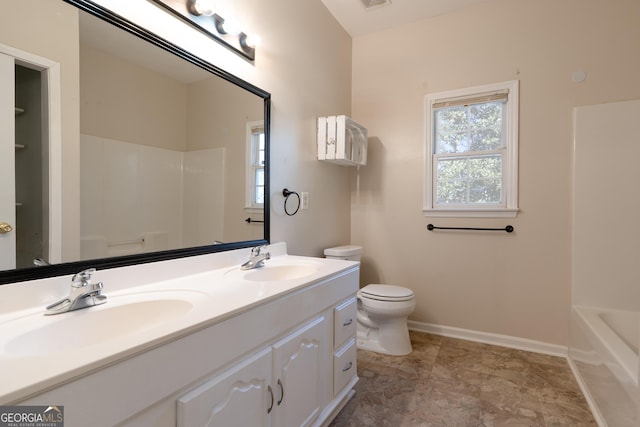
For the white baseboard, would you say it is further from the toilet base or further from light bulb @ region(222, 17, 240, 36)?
light bulb @ region(222, 17, 240, 36)

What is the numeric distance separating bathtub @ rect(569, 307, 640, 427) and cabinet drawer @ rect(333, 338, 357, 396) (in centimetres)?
117

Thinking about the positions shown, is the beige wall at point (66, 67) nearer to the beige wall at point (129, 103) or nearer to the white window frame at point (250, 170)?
the beige wall at point (129, 103)

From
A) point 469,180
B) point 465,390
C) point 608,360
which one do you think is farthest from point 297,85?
point 608,360

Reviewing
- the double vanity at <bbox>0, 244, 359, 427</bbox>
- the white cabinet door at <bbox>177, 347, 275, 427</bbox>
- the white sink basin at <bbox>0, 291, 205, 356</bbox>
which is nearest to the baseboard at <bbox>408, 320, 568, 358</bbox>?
the double vanity at <bbox>0, 244, 359, 427</bbox>

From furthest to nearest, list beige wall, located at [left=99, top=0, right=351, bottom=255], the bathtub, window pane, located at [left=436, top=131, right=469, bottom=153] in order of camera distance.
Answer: window pane, located at [left=436, top=131, right=469, bottom=153] → beige wall, located at [left=99, top=0, right=351, bottom=255] → the bathtub

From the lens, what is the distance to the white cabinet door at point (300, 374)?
1.15 m

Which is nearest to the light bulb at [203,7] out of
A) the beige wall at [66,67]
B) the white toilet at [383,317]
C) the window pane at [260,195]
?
the beige wall at [66,67]

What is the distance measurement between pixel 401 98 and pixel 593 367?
2317mm

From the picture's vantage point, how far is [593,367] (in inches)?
68.2

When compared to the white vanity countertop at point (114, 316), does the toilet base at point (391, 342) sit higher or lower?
lower

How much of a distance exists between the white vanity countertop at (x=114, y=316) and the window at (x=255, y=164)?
48cm

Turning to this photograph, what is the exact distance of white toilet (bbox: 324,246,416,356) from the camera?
225 cm

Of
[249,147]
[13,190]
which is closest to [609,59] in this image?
[249,147]

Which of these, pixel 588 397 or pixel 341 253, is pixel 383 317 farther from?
pixel 588 397
